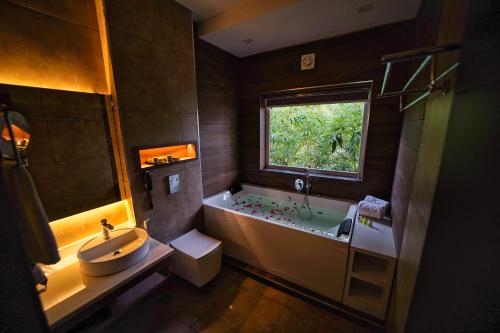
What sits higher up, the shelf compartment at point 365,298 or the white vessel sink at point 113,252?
the white vessel sink at point 113,252

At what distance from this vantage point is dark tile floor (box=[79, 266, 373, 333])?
163 centimetres

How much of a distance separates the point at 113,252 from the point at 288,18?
265 centimetres

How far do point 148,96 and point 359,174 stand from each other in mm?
2574

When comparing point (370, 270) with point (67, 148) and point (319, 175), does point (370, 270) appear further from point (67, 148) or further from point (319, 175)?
point (67, 148)

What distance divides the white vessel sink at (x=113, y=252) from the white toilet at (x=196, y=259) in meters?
0.56

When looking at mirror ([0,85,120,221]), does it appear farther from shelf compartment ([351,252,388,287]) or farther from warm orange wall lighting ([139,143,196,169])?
shelf compartment ([351,252,388,287])

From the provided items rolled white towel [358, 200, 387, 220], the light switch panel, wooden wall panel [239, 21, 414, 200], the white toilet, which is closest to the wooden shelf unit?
rolled white towel [358, 200, 387, 220]

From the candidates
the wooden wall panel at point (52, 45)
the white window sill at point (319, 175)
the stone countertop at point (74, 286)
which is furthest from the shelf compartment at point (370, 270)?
the wooden wall panel at point (52, 45)

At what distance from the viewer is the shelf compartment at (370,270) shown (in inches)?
64.7

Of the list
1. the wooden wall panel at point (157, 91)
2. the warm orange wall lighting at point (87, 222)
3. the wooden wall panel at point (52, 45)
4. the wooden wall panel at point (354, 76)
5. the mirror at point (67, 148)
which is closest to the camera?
the wooden wall panel at point (52, 45)

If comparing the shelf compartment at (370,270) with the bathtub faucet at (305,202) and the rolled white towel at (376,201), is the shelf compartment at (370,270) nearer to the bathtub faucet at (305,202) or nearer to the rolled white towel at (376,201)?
the rolled white towel at (376,201)

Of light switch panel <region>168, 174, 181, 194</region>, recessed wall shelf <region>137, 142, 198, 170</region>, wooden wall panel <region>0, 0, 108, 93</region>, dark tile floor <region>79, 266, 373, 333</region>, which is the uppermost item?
wooden wall panel <region>0, 0, 108, 93</region>

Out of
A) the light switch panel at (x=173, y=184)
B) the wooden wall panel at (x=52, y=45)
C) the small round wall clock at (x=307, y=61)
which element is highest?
the small round wall clock at (x=307, y=61)

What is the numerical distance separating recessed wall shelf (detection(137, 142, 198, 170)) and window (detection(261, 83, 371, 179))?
52.4 inches
